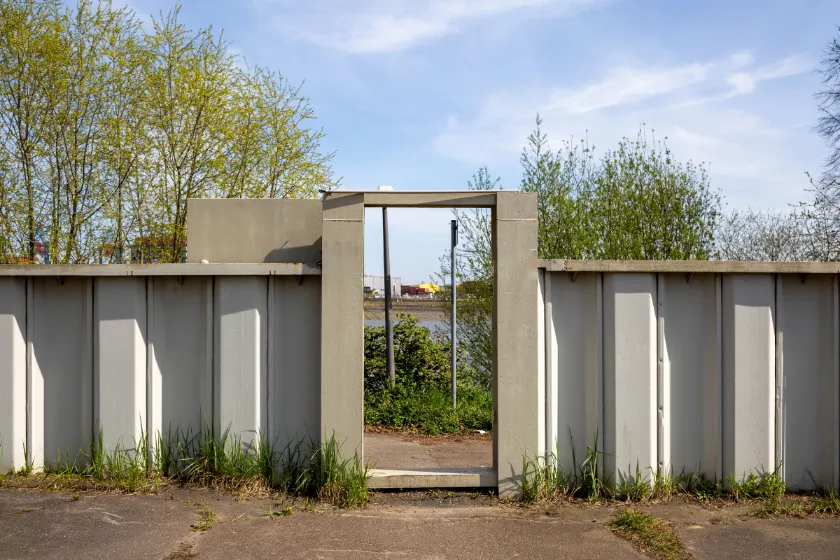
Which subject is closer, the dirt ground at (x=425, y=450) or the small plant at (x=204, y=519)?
the small plant at (x=204, y=519)

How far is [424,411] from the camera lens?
387 inches

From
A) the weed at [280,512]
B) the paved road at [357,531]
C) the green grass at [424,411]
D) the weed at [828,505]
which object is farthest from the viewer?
the green grass at [424,411]

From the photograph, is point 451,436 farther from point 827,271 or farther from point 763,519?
point 827,271

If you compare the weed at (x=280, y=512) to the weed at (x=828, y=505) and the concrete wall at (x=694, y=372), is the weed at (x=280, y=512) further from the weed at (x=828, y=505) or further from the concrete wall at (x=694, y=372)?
the weed at (x=828, y=505)

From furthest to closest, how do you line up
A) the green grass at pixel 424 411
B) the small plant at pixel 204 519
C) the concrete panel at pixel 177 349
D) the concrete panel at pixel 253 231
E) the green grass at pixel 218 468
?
the green grass at pixel 424 411 → the concrete panel at pixel 253 231 → the concrete panel at pixel 177 349 → the green grass at pixel 218 468 → the small plant at pixel 204 519

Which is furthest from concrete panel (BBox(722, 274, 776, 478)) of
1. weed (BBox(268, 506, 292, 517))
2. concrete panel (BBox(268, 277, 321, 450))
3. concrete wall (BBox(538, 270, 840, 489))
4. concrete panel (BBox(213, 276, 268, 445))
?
concrete panel (BBox(213, 276, 268, 445))

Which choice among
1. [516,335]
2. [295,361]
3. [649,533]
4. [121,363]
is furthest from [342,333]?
[649,533]

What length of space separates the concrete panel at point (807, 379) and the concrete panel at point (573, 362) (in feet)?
5.41

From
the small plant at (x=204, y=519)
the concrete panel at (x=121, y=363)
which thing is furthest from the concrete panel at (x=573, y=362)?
the concrete panel at (x=121, y=363)

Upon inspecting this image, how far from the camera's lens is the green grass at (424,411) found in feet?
31.2

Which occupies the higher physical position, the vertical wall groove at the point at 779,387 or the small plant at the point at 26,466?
the vertical wall groove at the point at 779,387

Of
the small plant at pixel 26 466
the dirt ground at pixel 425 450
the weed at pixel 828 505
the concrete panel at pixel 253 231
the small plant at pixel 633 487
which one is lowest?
the dirt ground at pixel 425 450

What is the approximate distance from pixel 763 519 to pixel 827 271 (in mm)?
2146

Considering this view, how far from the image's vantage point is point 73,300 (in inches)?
237
